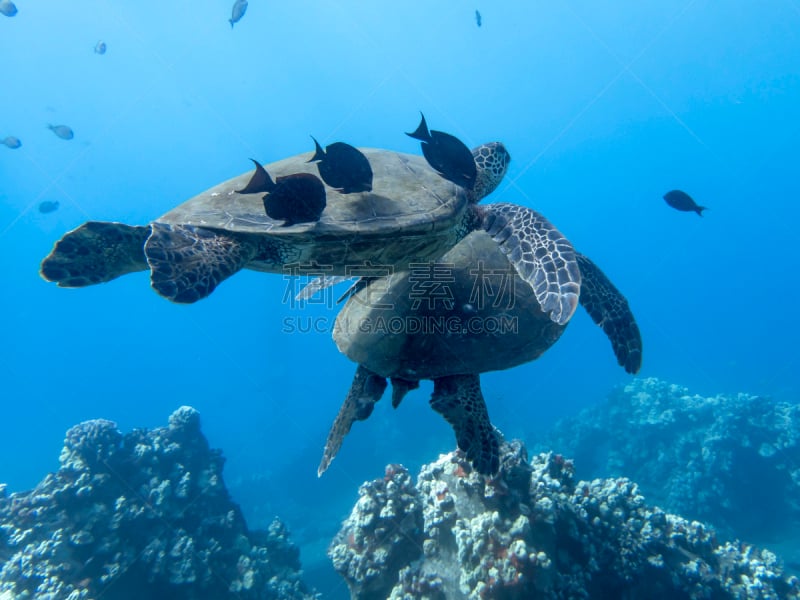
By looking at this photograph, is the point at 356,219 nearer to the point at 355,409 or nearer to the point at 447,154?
the point at 447,154

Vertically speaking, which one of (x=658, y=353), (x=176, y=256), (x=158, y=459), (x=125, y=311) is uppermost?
(x=125, y=311)

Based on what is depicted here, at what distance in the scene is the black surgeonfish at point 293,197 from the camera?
10.4ft

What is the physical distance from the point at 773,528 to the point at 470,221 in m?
17.0

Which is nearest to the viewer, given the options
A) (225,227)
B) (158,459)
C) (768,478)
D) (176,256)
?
(176,256)

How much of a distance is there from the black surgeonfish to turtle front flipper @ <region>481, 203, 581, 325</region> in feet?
6.89

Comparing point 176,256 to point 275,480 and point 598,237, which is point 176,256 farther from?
point 598,237

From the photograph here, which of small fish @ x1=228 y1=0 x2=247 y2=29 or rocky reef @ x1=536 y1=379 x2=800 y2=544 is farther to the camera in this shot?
small fish @ x1=228 y1=0 x2=247 y2=29

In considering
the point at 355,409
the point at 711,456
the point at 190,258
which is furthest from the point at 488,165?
the point at 711,456

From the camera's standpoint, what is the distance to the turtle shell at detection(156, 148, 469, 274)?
132 inches

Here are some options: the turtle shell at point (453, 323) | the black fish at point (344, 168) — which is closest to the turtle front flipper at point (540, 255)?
the turtle shell at point (453, 323)

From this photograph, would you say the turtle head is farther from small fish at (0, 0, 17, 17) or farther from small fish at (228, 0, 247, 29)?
small fish at (0, 0, 17, 17)

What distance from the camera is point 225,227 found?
332 centimetres

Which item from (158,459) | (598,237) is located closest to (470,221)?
(158,459)

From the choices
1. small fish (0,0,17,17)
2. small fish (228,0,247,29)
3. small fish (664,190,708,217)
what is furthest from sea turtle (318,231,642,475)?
small fish (0,0,17,17)
